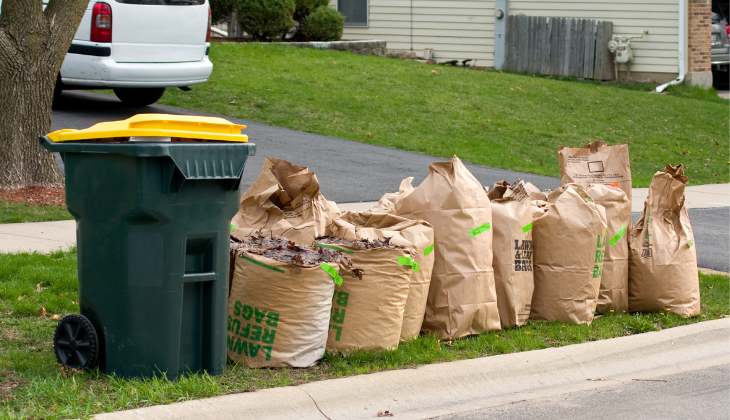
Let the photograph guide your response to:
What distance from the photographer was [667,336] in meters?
5.09

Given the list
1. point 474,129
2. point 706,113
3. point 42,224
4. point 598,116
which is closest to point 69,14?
point 42,224

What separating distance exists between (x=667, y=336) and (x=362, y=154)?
23.5 feet

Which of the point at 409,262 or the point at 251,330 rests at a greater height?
the point at 409,262

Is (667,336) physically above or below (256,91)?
below

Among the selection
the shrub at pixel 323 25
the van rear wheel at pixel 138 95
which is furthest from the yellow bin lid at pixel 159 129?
the shrub at pixel 323 25

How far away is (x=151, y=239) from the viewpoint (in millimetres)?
3682

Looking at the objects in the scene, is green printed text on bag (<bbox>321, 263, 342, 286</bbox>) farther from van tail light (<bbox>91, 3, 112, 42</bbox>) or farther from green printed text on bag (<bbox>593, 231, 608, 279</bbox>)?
van tail light (<bbox>91, 3, 112, 42</bbox>)

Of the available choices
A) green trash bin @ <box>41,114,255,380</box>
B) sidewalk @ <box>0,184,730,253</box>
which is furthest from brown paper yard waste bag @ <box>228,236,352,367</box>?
sidewalk @ <box>0,184,730,253</box>

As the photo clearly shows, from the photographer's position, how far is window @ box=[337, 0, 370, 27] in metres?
23.0

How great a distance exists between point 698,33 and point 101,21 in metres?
14.6

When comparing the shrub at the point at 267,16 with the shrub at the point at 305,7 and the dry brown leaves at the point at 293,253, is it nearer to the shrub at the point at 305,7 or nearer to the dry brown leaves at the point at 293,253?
the shrub at the point at 305,7

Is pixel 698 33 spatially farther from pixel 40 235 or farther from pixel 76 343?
pixel 76 343

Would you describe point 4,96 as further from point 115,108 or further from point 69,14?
point 115,108

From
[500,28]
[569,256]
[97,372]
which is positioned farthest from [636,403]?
[500,28]
